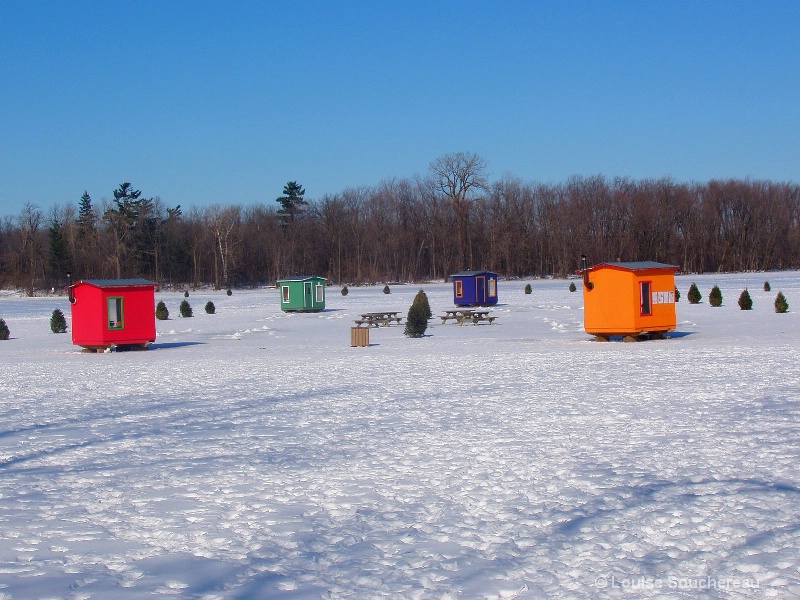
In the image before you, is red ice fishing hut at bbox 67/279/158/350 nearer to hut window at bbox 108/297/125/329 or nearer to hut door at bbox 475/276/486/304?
hut window at bbox 108/297/125/329

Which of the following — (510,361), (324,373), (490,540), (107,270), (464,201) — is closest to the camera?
(490,540)

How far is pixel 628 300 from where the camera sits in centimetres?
2234

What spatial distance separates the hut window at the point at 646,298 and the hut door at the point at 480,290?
2188cm

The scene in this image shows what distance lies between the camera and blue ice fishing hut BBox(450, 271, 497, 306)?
146ft

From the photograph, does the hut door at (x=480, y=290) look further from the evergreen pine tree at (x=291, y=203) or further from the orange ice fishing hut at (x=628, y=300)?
the evergreen pine tree at (x=291, y=203)

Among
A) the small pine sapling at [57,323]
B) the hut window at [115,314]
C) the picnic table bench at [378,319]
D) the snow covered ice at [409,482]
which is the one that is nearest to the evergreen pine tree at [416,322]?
the picnic table bench at [378,319]

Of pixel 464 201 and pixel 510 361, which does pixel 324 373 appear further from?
pixel 464 201

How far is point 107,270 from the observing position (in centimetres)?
8725

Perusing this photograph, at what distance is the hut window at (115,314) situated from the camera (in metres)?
24.6

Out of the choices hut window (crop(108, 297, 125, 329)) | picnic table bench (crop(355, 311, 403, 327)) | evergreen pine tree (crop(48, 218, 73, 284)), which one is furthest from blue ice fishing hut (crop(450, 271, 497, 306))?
evergreen pine tree (crop(48, 218, 73, 284))

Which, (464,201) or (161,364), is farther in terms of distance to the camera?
(464,201)

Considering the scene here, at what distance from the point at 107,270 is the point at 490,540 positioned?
87.1 m

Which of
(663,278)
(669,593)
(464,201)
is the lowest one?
(669,593)

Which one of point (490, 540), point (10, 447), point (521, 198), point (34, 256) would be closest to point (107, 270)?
point (34, 256)
